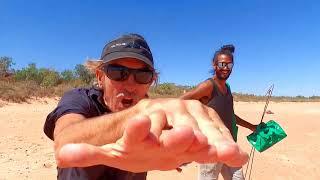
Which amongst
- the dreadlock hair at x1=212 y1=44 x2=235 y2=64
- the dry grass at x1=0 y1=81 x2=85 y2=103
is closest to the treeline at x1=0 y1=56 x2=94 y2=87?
the dry grass at x1=0 y1=81 x2=85 y2=103

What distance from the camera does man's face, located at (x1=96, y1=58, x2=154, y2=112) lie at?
7.02 ft

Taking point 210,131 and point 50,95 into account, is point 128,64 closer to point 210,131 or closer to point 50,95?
point 210,131

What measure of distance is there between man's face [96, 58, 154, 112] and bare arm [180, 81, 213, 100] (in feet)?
7.67

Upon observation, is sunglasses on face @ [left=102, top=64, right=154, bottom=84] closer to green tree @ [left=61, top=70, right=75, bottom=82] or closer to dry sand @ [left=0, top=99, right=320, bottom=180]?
dry sand @ [left=0, top=99, right=320, bottom=180]

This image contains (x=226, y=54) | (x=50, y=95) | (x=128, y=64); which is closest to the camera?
(x=128, y=64)

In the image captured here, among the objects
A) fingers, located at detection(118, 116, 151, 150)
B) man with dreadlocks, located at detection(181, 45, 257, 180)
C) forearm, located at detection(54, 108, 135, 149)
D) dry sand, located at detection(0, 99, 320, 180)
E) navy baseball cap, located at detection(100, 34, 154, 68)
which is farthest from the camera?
dry sand, located at detection(0, 99, 320, 180)

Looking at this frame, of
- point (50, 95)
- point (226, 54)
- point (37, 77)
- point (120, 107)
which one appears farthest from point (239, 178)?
point (37, 77)

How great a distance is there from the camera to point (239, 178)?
16.8ft

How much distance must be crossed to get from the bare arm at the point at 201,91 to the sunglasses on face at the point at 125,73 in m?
2.33

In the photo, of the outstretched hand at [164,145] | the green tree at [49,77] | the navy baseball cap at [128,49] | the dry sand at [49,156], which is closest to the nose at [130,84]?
the navy baseball cap at [128,49]

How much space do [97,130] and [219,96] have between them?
3.36 m

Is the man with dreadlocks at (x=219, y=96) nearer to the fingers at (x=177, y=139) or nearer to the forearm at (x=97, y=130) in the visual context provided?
the forearm at (x=97, y=130)

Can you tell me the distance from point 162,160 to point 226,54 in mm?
3963

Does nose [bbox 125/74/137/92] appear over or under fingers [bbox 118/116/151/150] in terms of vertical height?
over
